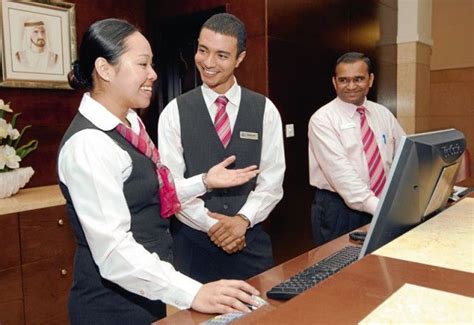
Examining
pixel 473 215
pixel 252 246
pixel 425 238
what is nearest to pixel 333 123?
pixel 252 246

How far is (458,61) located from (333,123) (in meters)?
3.63

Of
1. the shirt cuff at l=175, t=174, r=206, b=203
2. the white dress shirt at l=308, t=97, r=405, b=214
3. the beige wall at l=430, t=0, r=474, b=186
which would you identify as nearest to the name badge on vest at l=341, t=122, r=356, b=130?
the white dress shirt at l=308, t=97, r=405, b=214

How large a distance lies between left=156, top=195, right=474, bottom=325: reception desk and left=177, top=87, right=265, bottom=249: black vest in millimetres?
975

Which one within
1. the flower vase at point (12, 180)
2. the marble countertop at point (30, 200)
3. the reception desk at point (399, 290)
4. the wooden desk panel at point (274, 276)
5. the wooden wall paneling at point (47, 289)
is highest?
the reception desk at point (399, 290)

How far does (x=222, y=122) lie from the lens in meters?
2.09

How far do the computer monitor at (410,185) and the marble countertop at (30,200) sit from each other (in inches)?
80.6

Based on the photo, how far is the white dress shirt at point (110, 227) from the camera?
1.13m

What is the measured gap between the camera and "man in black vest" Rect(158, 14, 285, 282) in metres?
2.03

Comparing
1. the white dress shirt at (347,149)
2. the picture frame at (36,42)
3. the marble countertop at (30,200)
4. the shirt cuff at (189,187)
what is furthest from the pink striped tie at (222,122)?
the picture frame at (36,42)

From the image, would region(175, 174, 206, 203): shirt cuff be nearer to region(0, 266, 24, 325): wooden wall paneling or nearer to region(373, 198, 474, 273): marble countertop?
region(373, 198, 474, 273): marble countertop

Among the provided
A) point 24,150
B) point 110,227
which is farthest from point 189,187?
point 24,150

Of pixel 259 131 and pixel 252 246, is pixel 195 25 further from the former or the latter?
pixel 252 246

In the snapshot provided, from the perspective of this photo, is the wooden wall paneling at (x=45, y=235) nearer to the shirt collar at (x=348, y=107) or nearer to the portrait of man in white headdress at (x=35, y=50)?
the portrait of man in white headdress at (x=35, y=50)

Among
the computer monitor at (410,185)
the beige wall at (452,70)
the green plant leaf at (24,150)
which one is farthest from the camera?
the beige wall at (452,70)
